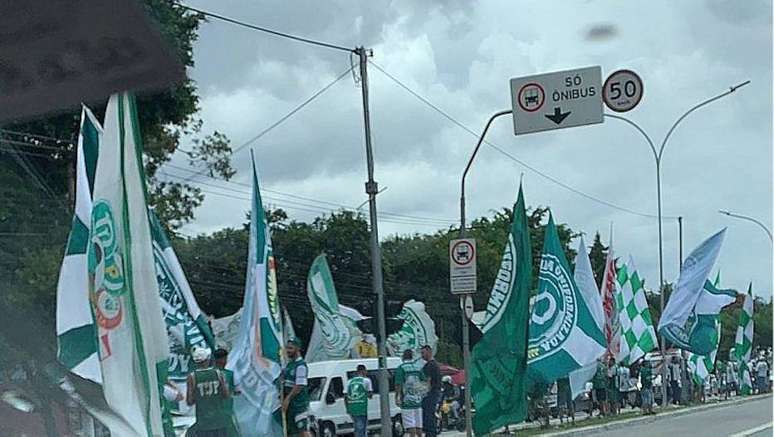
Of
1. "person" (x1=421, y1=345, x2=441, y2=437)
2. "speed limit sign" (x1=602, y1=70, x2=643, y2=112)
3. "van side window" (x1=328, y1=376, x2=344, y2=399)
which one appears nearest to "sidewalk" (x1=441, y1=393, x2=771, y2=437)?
"van side window" (x1=328, y1=376, x2=344, y2=399)

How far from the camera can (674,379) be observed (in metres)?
38.8

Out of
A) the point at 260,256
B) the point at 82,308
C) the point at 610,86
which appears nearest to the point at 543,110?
the point at 610,86

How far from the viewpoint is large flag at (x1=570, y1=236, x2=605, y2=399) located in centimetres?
2528

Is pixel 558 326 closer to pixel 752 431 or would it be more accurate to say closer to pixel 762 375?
pixel 752 431

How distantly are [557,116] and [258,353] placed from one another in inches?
210

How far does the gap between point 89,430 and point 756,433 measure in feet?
39.6

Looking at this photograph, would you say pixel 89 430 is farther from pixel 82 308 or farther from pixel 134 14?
pixel 134 14

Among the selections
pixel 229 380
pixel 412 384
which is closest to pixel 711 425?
pixel 412 384

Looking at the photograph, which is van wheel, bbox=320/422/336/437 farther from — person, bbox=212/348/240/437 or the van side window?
person, bbox=212/348/240/437

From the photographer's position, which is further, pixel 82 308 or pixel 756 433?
pixel 756 433

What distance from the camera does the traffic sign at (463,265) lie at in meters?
21.1

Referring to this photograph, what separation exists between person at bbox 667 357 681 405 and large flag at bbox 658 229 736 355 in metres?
4.37

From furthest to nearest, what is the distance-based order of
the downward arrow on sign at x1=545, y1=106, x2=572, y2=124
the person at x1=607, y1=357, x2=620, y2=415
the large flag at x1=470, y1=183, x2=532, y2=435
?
the person at x1=607, y1=357, x2=620, y2=415
the large flag at x1=470, y1=183, x2=532, y2=435
the downward arrow on sign at x1=545, y1=106, x2=572, y2=124

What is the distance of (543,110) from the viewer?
17.4 meters
